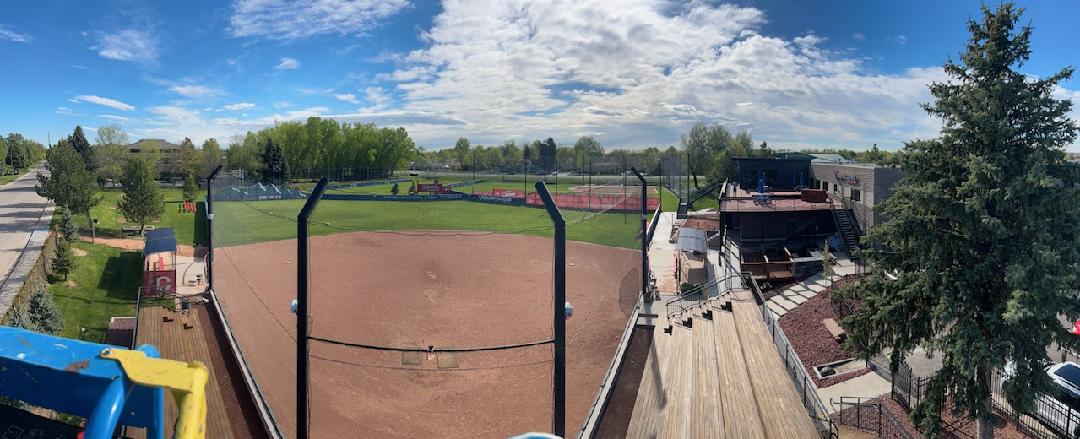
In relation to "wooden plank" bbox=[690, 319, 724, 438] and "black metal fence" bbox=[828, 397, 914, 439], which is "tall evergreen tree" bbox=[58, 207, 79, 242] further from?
"black metal fence" bbox=[828, 397, 914, 439]

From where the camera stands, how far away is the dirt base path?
2797 centimetres

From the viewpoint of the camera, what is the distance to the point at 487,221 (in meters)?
26.9

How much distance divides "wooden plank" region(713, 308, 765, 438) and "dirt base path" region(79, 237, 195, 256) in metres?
26.6

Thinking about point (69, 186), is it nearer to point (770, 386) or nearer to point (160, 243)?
point (160, 243)

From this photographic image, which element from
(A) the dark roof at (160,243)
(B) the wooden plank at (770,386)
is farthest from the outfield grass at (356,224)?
(A) the dark roof at (160,243)

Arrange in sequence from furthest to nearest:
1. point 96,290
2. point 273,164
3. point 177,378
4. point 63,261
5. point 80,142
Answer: point 80,142
point 273,164
point 96,290
point 63,261
point 177,378

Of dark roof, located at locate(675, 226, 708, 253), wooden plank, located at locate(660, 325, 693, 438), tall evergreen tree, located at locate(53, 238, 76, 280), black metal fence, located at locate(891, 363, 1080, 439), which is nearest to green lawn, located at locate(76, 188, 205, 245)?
tall evergreen tree, located at locate(53, 238, 76, 280)

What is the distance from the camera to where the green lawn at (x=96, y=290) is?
1842 centimetres

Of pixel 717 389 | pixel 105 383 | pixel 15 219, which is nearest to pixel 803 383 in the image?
pixel 717 389

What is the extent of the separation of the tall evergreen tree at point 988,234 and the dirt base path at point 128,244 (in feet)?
98.5

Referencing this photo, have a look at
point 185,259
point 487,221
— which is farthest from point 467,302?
point 185,259

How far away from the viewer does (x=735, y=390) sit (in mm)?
9312

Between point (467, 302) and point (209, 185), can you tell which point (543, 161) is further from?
point (467, 302)

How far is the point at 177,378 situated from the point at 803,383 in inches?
385
